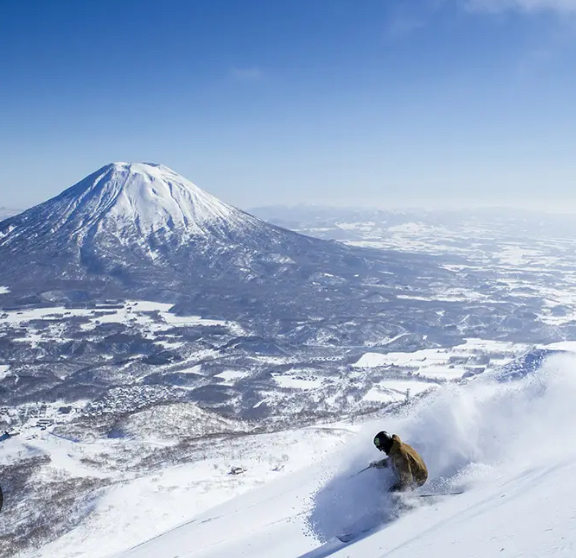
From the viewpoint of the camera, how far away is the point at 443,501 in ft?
28.4

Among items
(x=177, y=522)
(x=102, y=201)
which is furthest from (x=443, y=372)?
(x=102, y=201)

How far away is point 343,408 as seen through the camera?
6456cm

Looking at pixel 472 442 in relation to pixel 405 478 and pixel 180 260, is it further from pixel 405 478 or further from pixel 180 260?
pixel 180 260

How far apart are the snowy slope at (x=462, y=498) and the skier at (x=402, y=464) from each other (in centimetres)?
27

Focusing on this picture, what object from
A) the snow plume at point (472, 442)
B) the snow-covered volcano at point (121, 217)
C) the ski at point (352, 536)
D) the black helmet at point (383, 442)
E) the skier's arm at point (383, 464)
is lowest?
the ski at point (352, 536)

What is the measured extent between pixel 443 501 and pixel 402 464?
0.85m

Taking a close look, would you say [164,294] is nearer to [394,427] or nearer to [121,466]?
[121,466]

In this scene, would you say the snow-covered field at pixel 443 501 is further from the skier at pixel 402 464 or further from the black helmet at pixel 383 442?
the black helmet at pixel 383 442

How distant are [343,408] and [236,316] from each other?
182 ft

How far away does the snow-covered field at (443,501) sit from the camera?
677cm

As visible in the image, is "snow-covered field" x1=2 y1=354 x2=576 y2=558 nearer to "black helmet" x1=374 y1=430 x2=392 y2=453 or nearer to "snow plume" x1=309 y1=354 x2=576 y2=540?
"snow plume" x1=309 y1=354 x2=576 y2=540

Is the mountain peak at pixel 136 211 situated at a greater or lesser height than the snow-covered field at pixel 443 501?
greater

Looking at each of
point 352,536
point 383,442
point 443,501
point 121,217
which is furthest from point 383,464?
point 121,217

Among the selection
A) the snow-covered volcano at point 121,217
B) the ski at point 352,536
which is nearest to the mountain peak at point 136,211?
the snow-covered volcano at point 121,217
